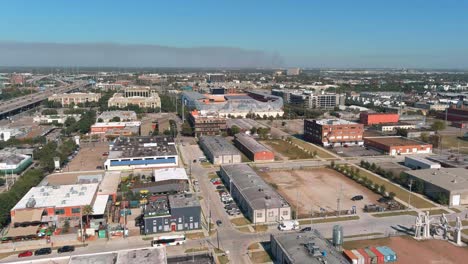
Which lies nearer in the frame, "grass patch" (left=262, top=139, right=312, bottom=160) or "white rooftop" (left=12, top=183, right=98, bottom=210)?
"white rooftop" (left=12, top=183, right=98, bottom=210)

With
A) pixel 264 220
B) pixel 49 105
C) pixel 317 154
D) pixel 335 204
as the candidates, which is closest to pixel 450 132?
→ pixel 317 154

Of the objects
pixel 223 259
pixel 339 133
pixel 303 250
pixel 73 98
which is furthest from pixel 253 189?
pixel 73 98

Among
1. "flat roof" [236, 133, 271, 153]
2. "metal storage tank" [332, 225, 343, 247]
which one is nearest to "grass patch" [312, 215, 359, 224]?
"metal storage tank" [332, 225, 343, 247]

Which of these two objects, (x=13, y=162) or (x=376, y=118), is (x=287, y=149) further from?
(x=13, y=162)

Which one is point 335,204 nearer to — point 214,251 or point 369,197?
point 369,197

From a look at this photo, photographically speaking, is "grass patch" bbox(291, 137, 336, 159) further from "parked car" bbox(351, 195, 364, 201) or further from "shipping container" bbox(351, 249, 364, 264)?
"shipping container" bbox(351, 249, 364, 264)

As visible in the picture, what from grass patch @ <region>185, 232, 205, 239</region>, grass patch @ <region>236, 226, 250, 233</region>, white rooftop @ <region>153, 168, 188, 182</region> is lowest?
grass patch @ <region>185, 232, 205, 239</region>

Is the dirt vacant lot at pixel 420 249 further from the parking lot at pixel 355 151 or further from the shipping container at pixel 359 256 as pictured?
the parking lot at pixel 355 151
